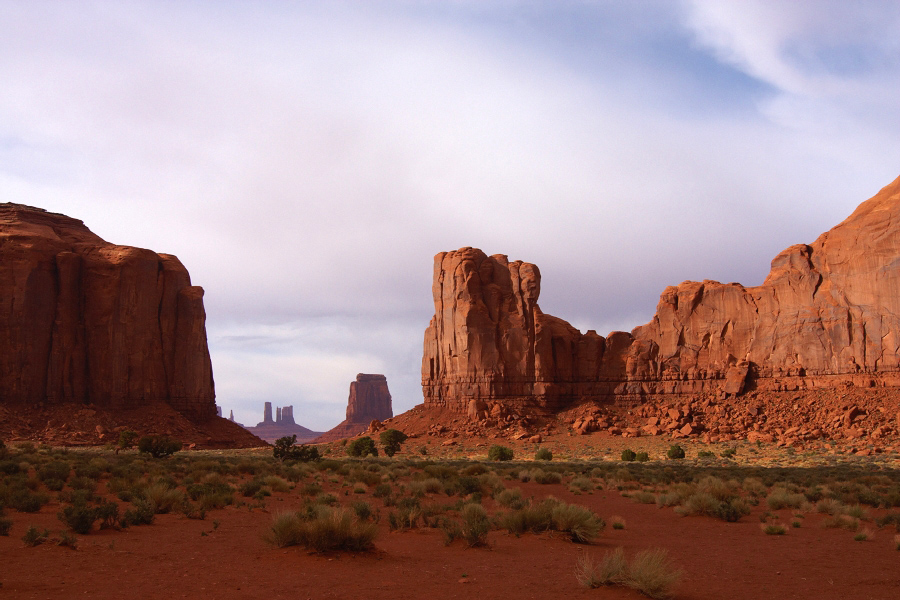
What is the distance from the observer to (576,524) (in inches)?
581

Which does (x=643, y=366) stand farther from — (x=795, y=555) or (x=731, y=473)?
(x=795, y=555)

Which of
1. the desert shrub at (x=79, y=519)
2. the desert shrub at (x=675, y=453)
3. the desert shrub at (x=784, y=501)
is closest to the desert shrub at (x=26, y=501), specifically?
the desert shrub at (x=79, y=519)

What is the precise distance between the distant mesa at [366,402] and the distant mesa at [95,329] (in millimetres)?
99616

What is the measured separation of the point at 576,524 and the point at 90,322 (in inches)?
2408

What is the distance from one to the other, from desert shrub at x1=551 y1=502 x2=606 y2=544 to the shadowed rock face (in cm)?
5808

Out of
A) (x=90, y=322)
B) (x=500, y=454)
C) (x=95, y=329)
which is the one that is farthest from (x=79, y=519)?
(x=90, y=322)

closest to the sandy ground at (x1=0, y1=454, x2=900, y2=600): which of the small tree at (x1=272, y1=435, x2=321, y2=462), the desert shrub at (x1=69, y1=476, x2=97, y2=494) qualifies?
the desert shrub at (x1=69, y1=476, x2=97, y2=494)

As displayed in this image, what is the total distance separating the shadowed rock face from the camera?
60.5m

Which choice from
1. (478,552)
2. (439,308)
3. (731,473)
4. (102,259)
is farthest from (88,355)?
(478,552)

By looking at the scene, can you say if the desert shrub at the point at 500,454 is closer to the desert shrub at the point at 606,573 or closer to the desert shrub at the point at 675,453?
the desert shrub at the point at 675,453

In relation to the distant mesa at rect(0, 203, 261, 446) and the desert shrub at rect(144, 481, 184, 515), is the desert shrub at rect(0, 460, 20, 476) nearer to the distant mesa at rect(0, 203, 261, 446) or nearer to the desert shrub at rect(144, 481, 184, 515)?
the desert shrub at rect(144, 481, 184, 515)

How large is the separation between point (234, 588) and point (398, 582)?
2.34m

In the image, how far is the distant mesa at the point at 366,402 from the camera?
170 meters

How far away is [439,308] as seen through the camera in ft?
230
